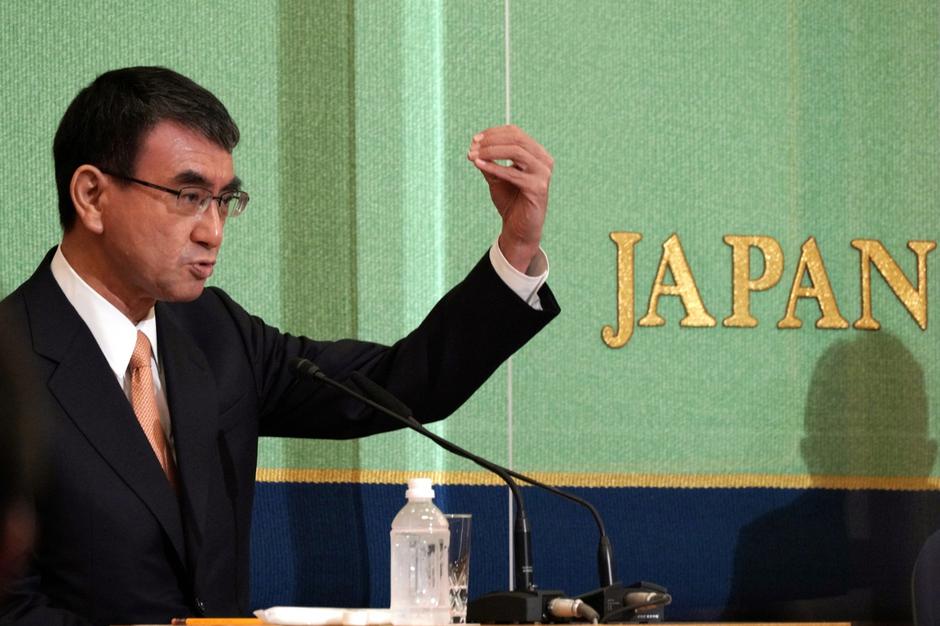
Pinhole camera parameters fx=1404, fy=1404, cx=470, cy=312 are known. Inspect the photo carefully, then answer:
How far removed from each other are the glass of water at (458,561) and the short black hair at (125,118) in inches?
33.8

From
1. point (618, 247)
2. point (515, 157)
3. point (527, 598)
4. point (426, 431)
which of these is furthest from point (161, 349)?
point (618, 247)

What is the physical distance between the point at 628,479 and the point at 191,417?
1394 mm

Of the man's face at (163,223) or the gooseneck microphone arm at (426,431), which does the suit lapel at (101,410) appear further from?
the gooseneck microphone arm at (426,431)

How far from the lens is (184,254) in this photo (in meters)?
2.46

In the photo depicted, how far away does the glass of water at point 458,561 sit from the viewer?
2006 mm

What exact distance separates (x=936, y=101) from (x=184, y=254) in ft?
7.42

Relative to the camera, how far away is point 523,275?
8.17 ft

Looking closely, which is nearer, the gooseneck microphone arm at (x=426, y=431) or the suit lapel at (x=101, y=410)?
the gooseneck microphone arm at (x=426, y=431)

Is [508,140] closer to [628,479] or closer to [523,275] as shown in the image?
[523,275]

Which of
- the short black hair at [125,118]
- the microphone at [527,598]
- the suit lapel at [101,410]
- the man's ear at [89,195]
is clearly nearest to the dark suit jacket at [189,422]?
the suit lapel at [101,410]

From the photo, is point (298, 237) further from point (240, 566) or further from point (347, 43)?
point (240, 566)

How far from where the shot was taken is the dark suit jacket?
226 cm

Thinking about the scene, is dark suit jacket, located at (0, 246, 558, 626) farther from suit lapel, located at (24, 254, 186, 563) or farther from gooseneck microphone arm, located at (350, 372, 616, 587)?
gooseneck microphone arm, located at (350, 372, 616, 587)

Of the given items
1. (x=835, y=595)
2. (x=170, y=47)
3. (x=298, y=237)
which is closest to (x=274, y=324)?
(x=298, y=237)
